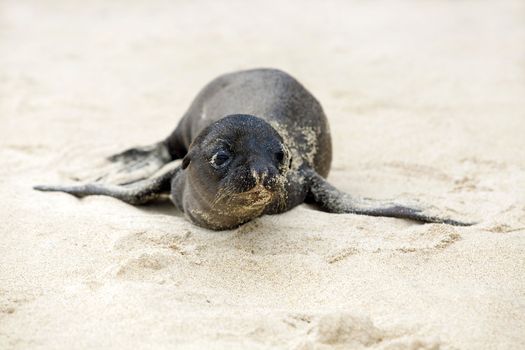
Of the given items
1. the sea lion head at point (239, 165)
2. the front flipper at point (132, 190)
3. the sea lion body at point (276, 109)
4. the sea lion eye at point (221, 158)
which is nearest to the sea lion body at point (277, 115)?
the sea lion body at point (276, 109)

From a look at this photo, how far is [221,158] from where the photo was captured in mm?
3514

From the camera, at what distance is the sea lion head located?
3340 millimetres

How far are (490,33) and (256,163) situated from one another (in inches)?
240

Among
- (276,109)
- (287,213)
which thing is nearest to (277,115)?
(276,109)

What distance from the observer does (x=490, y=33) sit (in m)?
8.57

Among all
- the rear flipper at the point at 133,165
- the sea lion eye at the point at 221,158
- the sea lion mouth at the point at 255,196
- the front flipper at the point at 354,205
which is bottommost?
the rear flipper at the point at 133,165

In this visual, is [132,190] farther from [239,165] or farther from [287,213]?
[239,165]

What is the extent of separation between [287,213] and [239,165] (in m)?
0.63

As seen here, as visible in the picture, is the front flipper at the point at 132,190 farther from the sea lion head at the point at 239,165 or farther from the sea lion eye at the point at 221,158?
the sea lion eye at the point at 221,158

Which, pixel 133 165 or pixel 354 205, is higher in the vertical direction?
pixel 354 205

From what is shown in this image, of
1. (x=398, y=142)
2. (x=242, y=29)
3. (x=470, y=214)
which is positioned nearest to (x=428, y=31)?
(x=242, y=29)

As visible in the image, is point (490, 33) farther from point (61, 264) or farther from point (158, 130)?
point (61, 264)

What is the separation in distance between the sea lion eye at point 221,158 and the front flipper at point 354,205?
850 millimetres

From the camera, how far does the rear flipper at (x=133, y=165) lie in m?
4.77
